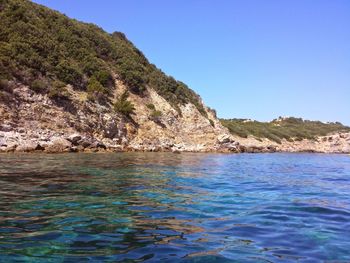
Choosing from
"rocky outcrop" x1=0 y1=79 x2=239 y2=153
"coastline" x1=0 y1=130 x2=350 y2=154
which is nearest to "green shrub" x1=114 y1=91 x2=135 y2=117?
"rocky outcrop" x1=0 y1=79 x2=239 y2=153

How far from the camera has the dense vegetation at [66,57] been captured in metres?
36.4

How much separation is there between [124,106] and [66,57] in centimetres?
920

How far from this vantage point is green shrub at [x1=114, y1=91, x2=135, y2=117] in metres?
42.3

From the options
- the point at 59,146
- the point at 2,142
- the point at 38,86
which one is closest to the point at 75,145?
the point at 59,146

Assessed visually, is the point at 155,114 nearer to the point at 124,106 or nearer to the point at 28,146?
the point at 124,106

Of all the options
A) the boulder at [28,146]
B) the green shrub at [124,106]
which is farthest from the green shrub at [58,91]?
the boulder at [28,146]

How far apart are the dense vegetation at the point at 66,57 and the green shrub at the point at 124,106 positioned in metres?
1.86

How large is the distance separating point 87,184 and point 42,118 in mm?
22753

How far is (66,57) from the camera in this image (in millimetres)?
43875

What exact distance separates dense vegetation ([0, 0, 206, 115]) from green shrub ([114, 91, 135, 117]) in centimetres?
186

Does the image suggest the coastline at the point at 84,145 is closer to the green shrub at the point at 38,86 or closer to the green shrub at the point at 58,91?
the green shrub at the point at 58,91

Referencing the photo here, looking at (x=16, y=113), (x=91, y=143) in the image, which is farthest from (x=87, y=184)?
(x=16, y=113)

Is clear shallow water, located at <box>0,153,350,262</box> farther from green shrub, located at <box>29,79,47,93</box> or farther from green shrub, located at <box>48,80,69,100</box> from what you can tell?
green shrub, located at <box>48,80,69,100</box>

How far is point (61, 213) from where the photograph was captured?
822 cm
